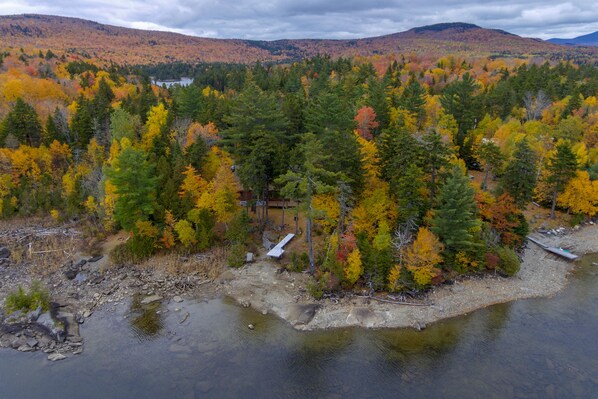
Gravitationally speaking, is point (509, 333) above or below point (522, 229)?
below

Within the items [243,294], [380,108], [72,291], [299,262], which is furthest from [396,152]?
[72,291]

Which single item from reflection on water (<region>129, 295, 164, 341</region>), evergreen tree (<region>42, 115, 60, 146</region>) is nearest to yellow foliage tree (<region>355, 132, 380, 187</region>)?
reflection on water (<region>129, 295, 164, 341</region>)

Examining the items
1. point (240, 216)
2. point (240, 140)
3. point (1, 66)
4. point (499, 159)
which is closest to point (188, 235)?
point (240, 216)

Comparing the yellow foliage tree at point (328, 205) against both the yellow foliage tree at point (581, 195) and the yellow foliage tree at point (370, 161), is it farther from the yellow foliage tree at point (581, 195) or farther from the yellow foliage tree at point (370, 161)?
the yellow foliage tree at point (581, 195)

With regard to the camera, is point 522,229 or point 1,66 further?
point 1,66

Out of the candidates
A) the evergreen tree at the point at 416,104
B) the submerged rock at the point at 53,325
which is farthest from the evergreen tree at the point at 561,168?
the submerged rock at the point at 53,325

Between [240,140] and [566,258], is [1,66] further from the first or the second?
[566,258]
